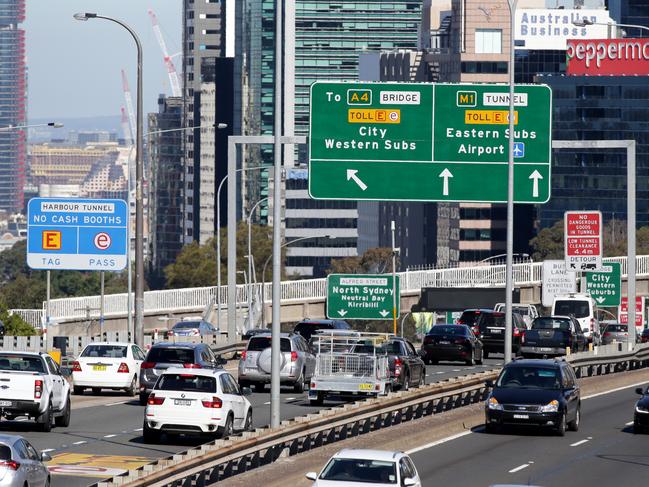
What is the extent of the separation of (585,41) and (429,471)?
15333 cm

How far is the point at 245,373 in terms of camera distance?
4628 centimetres

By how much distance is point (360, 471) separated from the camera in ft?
74.1

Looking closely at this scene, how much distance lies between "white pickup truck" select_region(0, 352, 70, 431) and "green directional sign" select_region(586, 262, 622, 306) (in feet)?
137

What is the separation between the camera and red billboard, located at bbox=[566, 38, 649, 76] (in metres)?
179

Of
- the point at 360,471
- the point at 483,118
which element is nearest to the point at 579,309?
the point at 483,118

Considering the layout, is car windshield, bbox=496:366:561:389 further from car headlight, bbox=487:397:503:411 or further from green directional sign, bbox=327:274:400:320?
green directional sign, bbox=327:274:400:320

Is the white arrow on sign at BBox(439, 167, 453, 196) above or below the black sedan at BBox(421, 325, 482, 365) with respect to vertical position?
above

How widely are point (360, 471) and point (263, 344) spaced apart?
24062mm

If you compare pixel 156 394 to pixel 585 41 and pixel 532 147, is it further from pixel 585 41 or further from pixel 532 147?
pixel 585 41

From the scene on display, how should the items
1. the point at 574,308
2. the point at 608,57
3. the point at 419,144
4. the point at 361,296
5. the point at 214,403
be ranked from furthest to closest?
the point at 608,57 < the point at 574,308 < the point at 361,296 < the point at 419,144 < the point at 214,403

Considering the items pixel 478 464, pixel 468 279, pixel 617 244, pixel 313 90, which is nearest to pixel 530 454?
pixel 478 464

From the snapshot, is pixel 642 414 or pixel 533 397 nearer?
pixel 533 397

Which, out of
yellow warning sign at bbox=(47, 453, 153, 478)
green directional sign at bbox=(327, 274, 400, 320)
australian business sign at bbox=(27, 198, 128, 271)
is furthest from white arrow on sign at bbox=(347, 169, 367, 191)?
green directional sign at bbox=(327, 274, 400, 320)

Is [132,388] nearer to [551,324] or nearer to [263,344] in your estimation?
[263,344]
